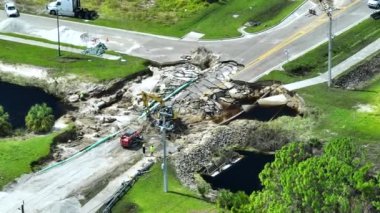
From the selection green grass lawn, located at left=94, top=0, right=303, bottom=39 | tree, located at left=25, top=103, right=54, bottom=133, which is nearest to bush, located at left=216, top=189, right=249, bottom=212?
tree, located at left=25, top=103, right=54, bottom=133

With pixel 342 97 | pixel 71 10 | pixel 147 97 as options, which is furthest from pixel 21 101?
pixel 342 97

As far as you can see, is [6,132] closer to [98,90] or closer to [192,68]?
[98,90]

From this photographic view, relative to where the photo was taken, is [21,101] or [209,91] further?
[21,101]

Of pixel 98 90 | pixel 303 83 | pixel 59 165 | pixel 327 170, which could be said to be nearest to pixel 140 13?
pixel 98 90

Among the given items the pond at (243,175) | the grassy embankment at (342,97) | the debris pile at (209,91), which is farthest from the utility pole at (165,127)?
the grassy embankment at (342,97)

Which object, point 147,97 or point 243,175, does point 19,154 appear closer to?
point 147,97

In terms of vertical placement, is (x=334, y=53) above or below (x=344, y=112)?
above

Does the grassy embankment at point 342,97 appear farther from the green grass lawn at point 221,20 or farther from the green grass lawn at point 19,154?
the green grass lawn at point 19,154
